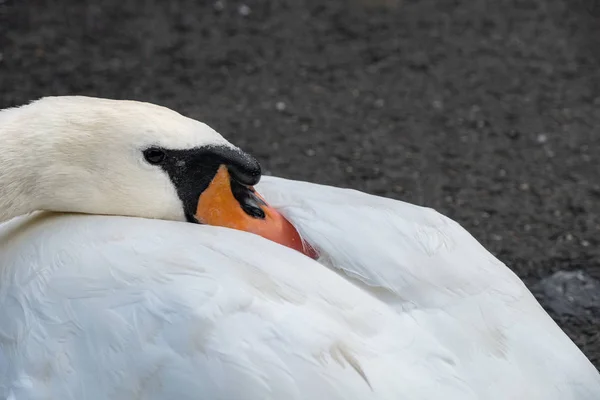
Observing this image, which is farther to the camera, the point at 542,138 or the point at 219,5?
the point at 219,5

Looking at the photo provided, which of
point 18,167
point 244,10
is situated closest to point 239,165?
point 18,167

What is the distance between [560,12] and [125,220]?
11.0ft

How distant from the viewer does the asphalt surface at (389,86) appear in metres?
3.50

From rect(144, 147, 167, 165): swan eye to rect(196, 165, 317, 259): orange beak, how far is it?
111mm

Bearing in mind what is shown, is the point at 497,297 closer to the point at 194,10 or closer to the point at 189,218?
the point at 189,218

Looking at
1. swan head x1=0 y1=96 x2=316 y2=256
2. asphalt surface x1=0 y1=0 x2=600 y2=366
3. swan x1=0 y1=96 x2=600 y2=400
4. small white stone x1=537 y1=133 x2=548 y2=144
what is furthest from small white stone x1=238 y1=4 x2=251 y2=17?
swan head x1=0 y1=96 x2=316 y2=256

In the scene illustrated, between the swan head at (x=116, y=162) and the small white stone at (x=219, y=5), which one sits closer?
the swan head at (x=116, y=162)

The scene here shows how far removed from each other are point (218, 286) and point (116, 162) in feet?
1.19

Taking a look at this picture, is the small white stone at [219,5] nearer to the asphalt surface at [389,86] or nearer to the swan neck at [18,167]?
the asphalt surface at [389,86]

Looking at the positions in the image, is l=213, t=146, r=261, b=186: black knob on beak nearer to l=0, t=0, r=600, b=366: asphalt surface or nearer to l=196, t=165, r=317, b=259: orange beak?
l=196, t=165, r=317, b=259: orange beak

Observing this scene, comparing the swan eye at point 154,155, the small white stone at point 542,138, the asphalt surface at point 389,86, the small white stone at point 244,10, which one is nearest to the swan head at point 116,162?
the swan eye at point 154,155

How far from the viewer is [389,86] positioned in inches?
166

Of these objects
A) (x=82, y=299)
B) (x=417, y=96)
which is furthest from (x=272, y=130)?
(x=82, y=299)

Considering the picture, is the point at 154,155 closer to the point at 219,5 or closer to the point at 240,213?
the point at 240,213
